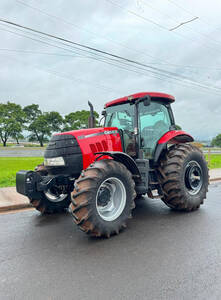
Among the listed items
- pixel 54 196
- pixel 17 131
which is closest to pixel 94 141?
pixel 54 196

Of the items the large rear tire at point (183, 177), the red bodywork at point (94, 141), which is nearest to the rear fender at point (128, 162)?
the red bodywork at point (94, 141)

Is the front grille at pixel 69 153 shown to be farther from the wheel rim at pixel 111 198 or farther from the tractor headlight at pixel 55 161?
the wheel rim at pixel 111 198

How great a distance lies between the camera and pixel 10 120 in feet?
169

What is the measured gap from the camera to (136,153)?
479cm

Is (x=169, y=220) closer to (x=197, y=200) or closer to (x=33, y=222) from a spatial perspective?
(x=197, y=200)

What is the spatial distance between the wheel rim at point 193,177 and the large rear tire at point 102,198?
1829 mm

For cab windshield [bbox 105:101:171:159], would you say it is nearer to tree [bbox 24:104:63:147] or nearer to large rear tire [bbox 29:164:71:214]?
large rear tire [bbox 29:164:71:214]

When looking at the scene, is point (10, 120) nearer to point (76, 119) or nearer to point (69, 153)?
point (76, 119)

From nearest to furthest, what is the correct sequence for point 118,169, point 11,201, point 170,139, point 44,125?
point 118,169 < point 170,139 < point 11,201 < point 44,125

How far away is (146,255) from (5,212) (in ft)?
12.2

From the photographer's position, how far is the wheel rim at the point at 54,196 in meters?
4.86

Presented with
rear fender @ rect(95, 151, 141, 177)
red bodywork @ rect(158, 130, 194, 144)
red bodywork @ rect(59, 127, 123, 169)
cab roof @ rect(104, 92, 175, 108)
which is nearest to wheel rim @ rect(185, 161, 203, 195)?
red bodywork @ rect(158, 130, 194, 144)

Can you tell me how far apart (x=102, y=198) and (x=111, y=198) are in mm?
240

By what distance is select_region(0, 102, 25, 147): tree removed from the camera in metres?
51.1
